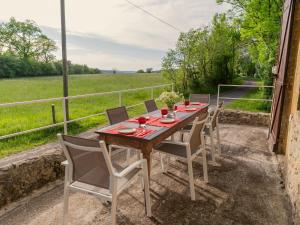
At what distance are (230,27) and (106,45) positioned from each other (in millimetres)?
7386

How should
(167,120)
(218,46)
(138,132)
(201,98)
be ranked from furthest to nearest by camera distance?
(218,46), (201,98), (167,120), (138,132)

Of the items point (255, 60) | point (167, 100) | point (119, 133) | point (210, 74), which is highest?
point (255, 60)

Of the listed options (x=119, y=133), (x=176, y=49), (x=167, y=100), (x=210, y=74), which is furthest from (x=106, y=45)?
(x=119, y=133)

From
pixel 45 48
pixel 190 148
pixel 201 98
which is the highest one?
pixel 45 48

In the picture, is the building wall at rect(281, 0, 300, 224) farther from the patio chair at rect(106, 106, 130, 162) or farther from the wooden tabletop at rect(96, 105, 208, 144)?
the patio chair at rect(106, 106, 130, 162)

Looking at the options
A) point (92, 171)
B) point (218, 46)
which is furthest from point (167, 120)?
point (218, 46)

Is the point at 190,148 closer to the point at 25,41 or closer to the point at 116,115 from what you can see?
the point at 116,115

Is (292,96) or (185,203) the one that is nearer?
(185,203)

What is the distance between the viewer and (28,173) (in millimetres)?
2459

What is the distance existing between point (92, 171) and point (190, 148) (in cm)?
117

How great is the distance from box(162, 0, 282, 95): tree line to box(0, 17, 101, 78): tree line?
17874 millimetres

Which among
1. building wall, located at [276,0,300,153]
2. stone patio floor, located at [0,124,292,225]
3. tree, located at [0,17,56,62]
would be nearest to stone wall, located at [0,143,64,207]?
stone patio floor, located at [0,124,292,225]

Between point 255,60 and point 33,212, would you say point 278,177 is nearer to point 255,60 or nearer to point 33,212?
point 33,212

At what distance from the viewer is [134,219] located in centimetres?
204
